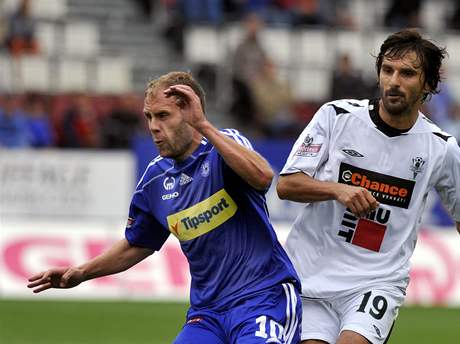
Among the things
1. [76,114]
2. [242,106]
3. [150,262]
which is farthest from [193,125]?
[242,106]

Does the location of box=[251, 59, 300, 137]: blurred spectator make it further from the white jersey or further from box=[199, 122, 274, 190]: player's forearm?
Result: box=[199, 122, 274, 190]: player's forearm

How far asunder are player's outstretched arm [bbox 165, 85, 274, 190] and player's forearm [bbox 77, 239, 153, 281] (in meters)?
1.29

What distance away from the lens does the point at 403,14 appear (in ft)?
78.4

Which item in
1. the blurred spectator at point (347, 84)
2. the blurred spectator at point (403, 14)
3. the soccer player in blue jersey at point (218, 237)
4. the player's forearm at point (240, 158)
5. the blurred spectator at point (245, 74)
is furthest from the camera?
the blurred spectator at point (403, 14)

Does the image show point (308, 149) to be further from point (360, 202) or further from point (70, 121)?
point (70, 121)

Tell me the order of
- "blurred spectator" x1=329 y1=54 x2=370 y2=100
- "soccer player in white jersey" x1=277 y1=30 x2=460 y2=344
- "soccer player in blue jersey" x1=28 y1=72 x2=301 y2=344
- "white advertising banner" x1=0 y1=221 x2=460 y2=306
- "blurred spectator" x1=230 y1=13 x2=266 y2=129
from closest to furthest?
"soccer player in blue jersey" x1=28 y1=72 x2=301 y2=344 < "soccer player in white jersey" x1=277 y1=30 x2=460 y2=344 < "white advertising banner" x1=0 y1=221 x2=460 y2=306 < "blurred spectator" x1=329 y1=54 x2=370 y2=100 < "blurred spectator" x1=230 y1=13 x2=266 y2=129

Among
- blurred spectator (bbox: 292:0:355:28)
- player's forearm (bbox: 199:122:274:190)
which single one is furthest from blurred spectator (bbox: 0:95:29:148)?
player's forearm (bbox: 199:122:274:190)

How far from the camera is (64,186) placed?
63.7 feet

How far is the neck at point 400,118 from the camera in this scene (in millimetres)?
7219

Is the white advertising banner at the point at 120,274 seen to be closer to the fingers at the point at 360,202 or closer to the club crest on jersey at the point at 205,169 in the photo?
the club crest on jersey at the point at 205,169

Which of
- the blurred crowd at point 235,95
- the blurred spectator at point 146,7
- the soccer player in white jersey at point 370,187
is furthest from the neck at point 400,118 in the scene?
the blurred spectator at point 146,7

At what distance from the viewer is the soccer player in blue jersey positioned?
657cm

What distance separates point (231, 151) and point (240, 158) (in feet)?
0.19

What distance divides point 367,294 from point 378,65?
131 centimetres
